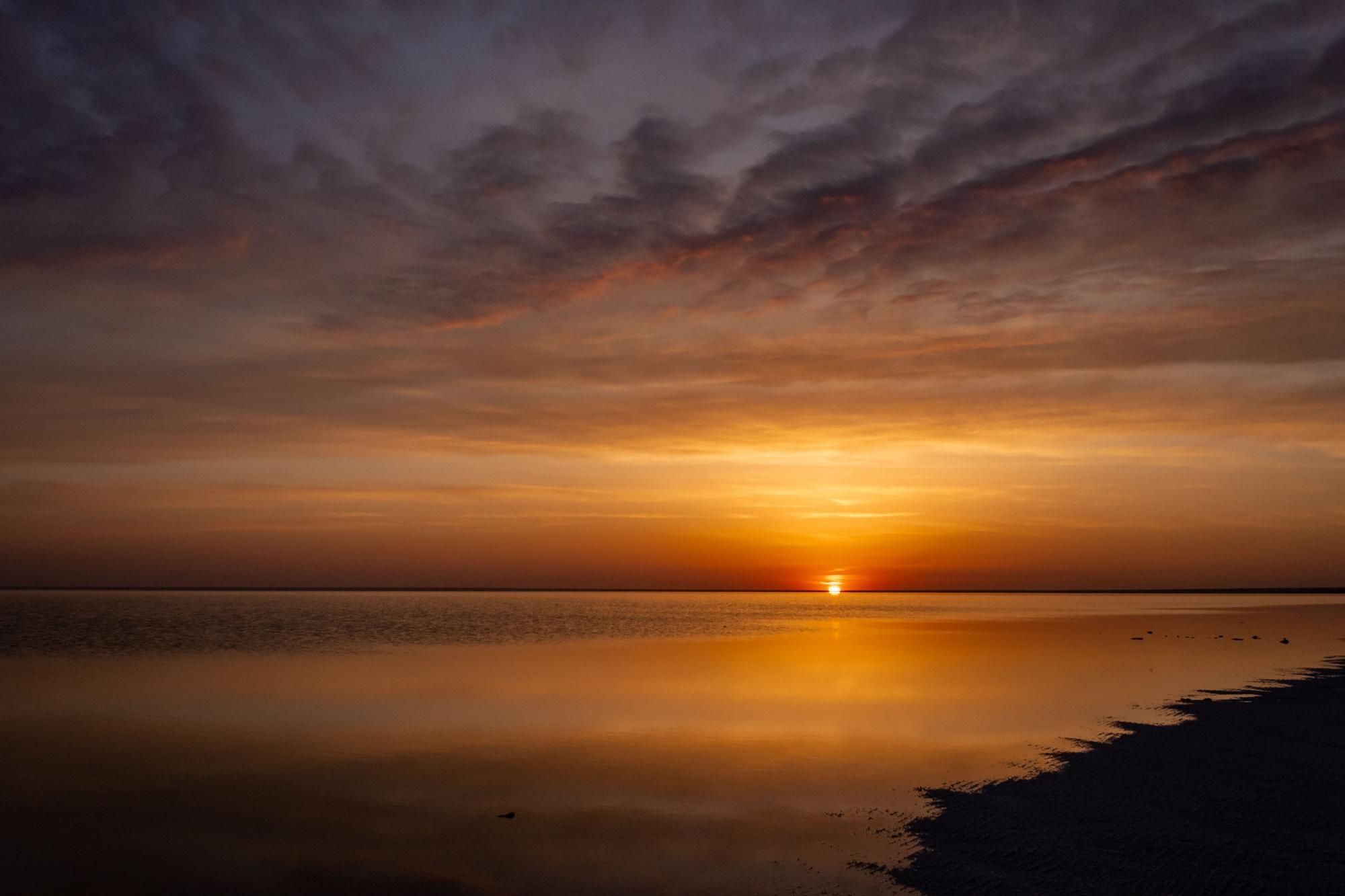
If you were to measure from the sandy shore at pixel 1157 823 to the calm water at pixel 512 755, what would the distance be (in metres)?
1.51

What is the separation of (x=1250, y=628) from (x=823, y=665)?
66.5 m

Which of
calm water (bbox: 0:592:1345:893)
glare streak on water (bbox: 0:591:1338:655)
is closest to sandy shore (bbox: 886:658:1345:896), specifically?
calm water (bbox: 0:592:1345:893)

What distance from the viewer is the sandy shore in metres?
15.9

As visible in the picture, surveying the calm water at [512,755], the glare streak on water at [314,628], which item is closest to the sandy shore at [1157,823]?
the calm water at [512,755]

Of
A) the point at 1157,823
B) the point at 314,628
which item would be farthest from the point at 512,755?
the point at 314,628

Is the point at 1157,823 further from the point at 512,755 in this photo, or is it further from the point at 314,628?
the point at 314,628

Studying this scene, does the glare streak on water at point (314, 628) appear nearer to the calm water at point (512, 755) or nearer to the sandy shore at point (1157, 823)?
the calm water at point (512, 755)

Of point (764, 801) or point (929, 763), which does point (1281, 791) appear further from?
point (764, 801)

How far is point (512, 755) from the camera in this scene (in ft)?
95.1

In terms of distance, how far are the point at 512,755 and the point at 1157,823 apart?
17.7m

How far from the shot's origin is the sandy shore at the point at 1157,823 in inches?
625

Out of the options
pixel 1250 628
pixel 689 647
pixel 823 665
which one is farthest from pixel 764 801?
pixel 1250 628

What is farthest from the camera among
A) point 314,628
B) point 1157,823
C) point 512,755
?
point 314,628

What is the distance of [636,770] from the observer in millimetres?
26672
